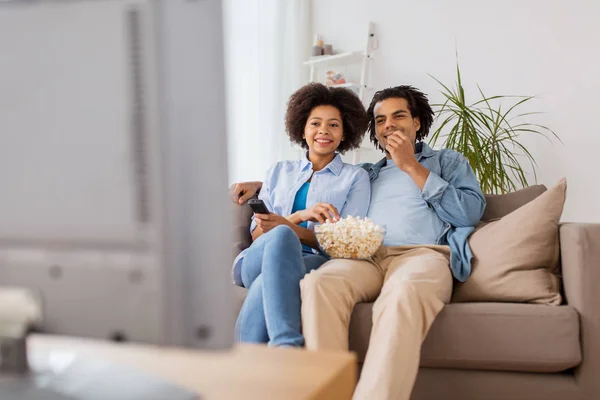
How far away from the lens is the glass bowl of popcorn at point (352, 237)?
1.78 m

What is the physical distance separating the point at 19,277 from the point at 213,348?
0.54 feet

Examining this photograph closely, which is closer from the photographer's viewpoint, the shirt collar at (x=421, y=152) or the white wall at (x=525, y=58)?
the shirt collar at (x=421, y=152)

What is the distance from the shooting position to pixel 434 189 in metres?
1.95

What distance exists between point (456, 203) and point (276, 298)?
761mm

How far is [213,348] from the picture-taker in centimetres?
43

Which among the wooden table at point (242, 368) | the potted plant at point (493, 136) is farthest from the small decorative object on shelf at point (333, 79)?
the wooden table at point (242, 368)

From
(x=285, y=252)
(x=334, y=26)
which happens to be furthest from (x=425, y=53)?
(x=285, y=252)

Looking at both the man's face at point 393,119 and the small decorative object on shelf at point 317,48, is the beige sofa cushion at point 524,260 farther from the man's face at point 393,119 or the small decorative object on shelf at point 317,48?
the small decorative object on shelf at point 317,48

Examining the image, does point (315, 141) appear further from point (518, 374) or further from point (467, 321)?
point (518, 374)

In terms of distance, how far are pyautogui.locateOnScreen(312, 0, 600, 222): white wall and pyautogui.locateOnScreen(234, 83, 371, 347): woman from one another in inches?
50.1

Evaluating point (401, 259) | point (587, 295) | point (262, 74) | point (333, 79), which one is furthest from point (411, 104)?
point (262, 74)

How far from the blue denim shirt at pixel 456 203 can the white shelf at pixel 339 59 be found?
1674mm

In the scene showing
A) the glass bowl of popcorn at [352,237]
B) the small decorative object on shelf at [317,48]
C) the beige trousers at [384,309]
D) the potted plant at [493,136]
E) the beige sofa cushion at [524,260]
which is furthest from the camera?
the small decorative object on shelf at [317,48]

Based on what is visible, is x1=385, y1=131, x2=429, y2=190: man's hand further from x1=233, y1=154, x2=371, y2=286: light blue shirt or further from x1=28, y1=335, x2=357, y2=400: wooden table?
x1=28, y1=335, x2=357, y2=400: wooden table
